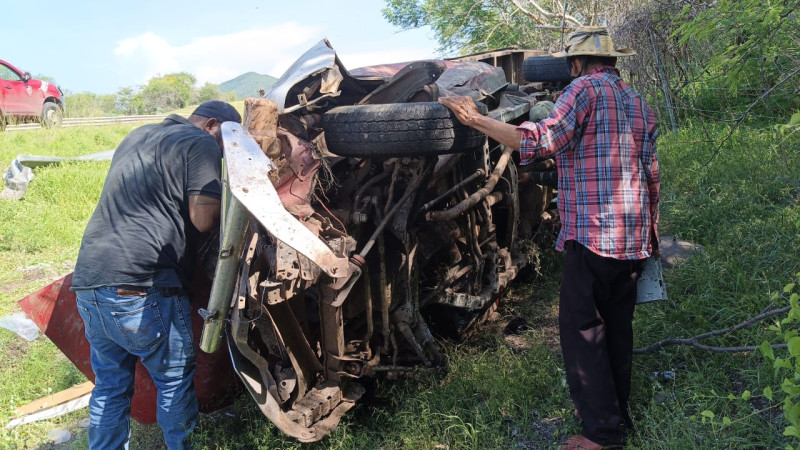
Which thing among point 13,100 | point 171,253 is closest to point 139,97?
point 13,100

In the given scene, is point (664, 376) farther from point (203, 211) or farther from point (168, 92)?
point (168, 92)

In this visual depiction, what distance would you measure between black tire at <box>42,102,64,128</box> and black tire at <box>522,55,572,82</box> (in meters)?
14.2

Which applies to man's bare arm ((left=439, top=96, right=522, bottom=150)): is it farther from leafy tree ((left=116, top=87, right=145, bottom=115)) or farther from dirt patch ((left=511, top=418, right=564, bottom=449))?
leafy tree ((left=116, top=87, right=145, bottom=115))

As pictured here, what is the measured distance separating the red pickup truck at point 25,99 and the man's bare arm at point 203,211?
1372 cm

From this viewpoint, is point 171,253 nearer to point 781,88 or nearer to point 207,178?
point 207,178

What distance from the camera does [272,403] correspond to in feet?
Result: 8.96

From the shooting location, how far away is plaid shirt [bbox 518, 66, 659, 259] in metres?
2.62

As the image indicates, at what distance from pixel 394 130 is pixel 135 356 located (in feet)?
5.92

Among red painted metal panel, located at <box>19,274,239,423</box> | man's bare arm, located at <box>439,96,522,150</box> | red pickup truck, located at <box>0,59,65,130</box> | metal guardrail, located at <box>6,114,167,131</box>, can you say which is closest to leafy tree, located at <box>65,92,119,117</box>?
metal guardrail, located at <box>6,114,167,131</box>

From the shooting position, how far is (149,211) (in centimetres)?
283

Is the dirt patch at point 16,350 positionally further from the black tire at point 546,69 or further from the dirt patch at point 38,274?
the black tire at point 546,69

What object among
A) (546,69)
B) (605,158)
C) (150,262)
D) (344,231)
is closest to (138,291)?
(150,262)

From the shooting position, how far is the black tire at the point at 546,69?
4845 mm

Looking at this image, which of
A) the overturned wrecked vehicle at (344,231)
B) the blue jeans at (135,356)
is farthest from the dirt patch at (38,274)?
the overturned wrecked vehicle at (344,231)
